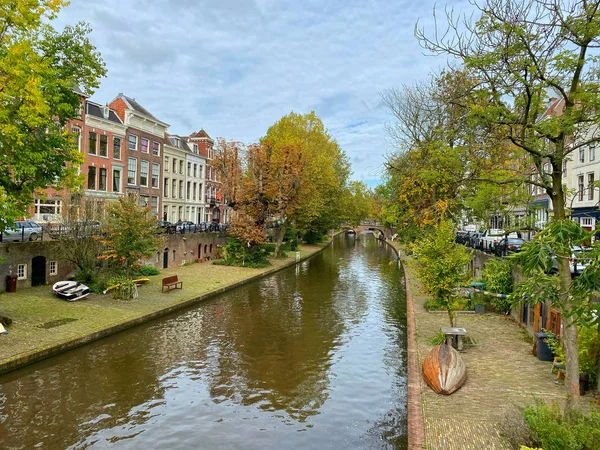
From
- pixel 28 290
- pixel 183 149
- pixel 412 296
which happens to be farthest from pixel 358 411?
pixel 183 149

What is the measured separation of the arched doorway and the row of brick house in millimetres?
3210

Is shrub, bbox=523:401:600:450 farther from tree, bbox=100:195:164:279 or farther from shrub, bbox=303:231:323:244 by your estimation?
shrub, bbox=303:231:323:244

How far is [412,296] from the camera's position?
25172 millimetres

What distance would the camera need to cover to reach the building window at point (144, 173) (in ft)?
153

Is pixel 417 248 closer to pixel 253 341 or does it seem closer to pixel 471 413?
pixel 253 341

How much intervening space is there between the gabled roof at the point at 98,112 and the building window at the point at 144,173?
5.67 metres

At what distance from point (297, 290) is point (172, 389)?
17.5m

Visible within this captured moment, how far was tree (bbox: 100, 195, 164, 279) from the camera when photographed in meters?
22.0

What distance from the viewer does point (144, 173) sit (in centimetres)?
4728

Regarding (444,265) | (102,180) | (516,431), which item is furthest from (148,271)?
(516,431)

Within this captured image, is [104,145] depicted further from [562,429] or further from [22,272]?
[562,429]

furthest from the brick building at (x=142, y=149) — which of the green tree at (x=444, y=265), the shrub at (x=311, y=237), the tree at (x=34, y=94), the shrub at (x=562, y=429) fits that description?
the shrub at (x=562, y=429)

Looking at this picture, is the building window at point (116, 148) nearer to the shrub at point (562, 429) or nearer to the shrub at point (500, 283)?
the shrub at point (500, 283)

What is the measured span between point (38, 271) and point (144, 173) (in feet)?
87.1
